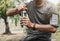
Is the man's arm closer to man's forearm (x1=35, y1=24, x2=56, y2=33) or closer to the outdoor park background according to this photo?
man's forearm (x1=35, y1=24, x2=56, y2=33)

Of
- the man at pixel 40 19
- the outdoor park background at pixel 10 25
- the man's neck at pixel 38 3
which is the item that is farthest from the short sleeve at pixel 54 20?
the outdoor park background at pixel 10 25

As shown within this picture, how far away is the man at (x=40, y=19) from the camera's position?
195 cm

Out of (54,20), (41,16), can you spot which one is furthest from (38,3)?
(54,20)

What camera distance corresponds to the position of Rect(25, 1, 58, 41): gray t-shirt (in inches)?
79.3

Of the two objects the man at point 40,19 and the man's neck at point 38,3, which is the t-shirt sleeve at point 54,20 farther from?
the man's neck at point 38,3

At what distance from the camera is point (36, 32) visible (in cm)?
207

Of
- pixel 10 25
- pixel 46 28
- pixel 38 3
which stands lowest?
pixel 10 25

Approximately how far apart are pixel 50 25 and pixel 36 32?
0.60ft

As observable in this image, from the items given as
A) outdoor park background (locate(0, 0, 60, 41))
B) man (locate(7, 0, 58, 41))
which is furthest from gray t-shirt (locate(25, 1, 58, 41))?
outdoor park background (locate(0, 0, 60, 41))

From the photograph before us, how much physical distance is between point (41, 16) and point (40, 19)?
29mm

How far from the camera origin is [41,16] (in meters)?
2.05

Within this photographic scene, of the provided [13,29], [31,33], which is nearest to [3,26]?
[13,29]

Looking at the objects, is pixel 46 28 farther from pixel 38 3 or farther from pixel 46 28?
pixel 38 3

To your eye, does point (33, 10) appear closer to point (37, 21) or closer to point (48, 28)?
point (37, 21)
